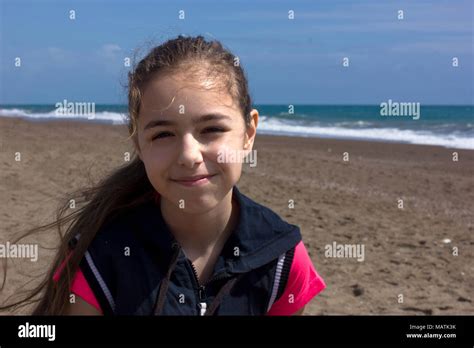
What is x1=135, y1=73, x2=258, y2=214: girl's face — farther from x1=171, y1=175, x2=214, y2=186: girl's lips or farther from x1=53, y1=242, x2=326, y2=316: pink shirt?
x1=53, y1=242, x2=326, y2=316: pink shirt

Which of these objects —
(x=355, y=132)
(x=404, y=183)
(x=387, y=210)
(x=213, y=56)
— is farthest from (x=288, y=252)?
(x=355, y=132)

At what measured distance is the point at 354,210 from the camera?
996cm

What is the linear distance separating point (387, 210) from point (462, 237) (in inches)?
64.7

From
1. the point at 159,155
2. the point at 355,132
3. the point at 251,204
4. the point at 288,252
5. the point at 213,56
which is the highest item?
the point at 213,56

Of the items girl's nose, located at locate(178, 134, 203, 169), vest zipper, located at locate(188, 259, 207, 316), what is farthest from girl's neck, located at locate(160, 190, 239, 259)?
girl's nose, located at locate(178, 134, 203, 169)

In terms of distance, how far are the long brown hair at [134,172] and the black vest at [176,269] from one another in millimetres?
91

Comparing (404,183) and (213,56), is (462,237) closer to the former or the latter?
(404,183)

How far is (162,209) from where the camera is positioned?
8.53 feet

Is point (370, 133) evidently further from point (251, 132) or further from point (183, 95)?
point (183, 95)

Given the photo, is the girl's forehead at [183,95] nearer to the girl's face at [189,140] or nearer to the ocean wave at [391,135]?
the girl's face at [189,140]

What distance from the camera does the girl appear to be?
235cm

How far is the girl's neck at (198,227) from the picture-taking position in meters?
2.54

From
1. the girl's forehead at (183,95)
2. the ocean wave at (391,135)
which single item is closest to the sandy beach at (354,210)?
the girl's forehead at (183,95)

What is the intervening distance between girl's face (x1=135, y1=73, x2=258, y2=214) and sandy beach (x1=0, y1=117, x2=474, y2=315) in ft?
3.53
